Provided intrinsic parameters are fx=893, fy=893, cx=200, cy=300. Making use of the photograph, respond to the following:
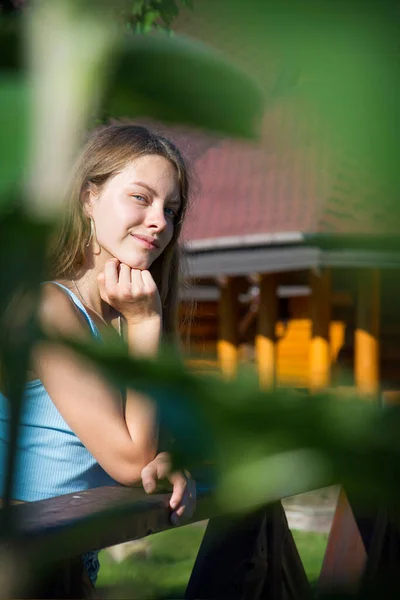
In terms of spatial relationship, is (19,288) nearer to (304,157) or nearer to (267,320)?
(304,157)

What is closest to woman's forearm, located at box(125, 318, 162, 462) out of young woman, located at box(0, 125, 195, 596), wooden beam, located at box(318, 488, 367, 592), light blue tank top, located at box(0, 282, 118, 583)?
young woman, located at box(0, 125, 195, 596)

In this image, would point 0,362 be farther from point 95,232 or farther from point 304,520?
point 304,520

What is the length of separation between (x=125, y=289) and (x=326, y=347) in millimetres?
7665

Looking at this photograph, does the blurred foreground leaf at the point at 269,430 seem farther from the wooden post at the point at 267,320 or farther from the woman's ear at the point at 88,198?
the wooden post at the point at 267,320

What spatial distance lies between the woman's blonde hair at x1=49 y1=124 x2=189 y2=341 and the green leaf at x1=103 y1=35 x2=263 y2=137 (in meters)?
1.56

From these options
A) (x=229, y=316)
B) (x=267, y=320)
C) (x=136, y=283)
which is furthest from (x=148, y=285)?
(x=229, y=316)

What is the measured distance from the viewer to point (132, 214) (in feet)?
6.26

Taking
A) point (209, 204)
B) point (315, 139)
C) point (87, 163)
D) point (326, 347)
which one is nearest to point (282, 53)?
point (315, 139)

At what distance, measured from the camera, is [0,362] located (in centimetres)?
23

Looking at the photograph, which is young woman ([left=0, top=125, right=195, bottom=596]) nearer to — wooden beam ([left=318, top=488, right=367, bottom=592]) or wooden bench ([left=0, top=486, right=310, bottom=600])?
wooden bench ([left=0, top=486, right=310, bottom=600])

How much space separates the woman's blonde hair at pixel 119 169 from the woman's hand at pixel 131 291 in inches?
4.7

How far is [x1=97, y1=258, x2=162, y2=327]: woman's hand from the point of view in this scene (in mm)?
1771

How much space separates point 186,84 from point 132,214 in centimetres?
165

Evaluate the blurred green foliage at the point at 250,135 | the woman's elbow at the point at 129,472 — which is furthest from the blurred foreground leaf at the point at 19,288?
the woman's elbow at the point at 129,472
